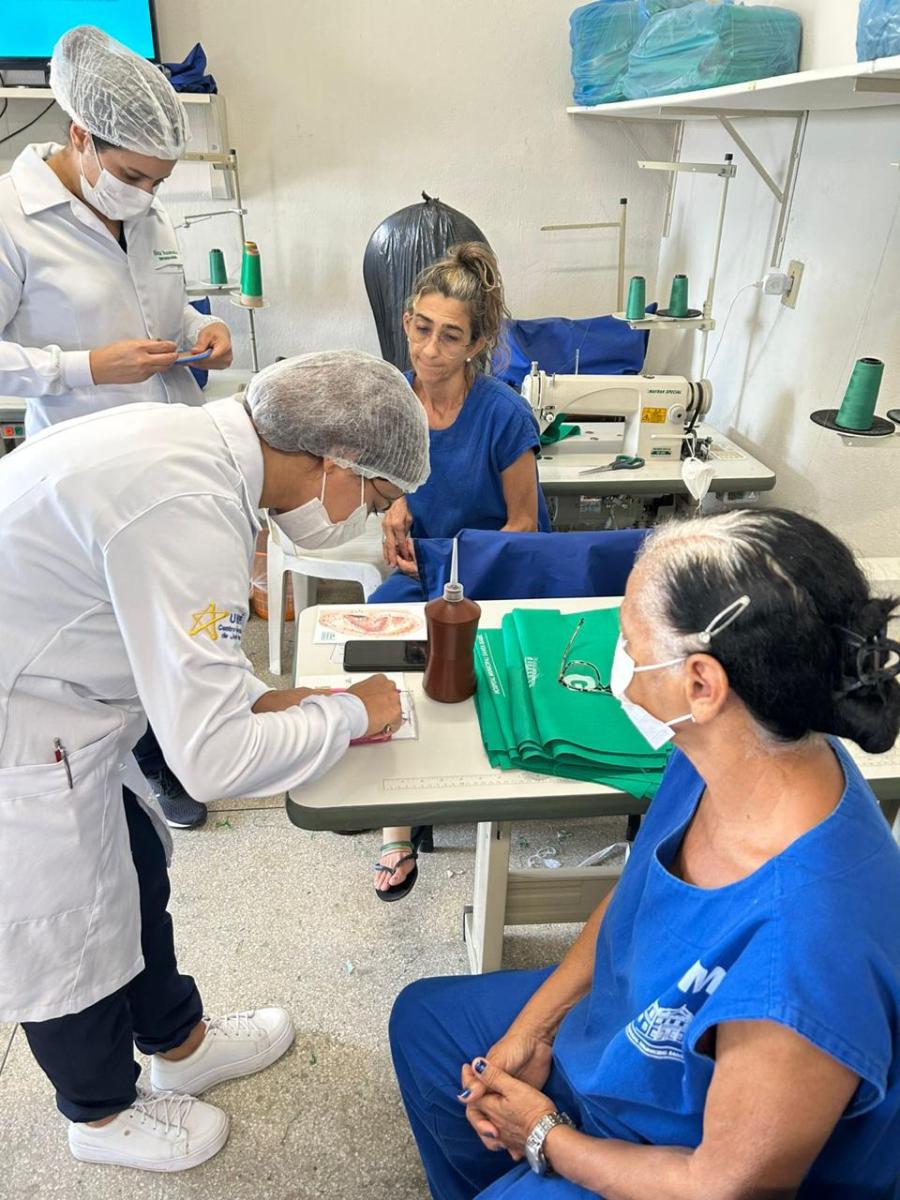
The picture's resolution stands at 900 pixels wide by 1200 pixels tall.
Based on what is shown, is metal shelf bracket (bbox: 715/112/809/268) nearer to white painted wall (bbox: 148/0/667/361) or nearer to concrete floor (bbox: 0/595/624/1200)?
white painted wall (bbox: 148/0/667/361)

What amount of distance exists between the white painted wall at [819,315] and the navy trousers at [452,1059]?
3.75 ft

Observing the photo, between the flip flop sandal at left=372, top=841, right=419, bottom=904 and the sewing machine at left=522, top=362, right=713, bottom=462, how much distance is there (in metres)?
1.34

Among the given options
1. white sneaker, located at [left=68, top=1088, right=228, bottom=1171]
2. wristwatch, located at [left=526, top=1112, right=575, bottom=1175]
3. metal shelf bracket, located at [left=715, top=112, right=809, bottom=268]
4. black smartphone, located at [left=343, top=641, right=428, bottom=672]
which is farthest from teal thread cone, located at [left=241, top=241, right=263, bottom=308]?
wristwatch, located at [left=526, top=1112, right=575, bottom=1175]

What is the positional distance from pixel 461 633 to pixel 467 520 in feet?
3.08

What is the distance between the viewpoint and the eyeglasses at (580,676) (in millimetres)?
1311

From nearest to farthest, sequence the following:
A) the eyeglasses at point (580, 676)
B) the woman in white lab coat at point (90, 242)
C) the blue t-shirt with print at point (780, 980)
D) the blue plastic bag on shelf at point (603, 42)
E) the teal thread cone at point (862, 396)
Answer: the blue t-shirt with print at point (780, 980) → the eyeglasses at point (580, 676) → the teal thread cone at point (862, 396) → the woman in white lab coat at point (90, 242) → the blue plastic bag on shelf at point (603, 42)

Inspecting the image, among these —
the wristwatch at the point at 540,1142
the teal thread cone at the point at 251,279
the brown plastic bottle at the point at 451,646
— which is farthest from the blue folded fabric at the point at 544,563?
the teal thread cone at the point at 251,279

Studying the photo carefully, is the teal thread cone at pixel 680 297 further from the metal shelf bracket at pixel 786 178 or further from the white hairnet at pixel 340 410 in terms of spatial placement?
the white hairnet at pixel 340 410

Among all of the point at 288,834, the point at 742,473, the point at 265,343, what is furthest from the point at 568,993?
the point at 265,343

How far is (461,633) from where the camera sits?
4.16ft

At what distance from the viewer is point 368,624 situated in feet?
5.09

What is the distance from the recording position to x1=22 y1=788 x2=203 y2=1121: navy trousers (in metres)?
1.20

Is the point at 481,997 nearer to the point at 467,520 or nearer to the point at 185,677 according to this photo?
the point at 185,677

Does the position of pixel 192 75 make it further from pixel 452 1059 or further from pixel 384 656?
pixel 452 1059
